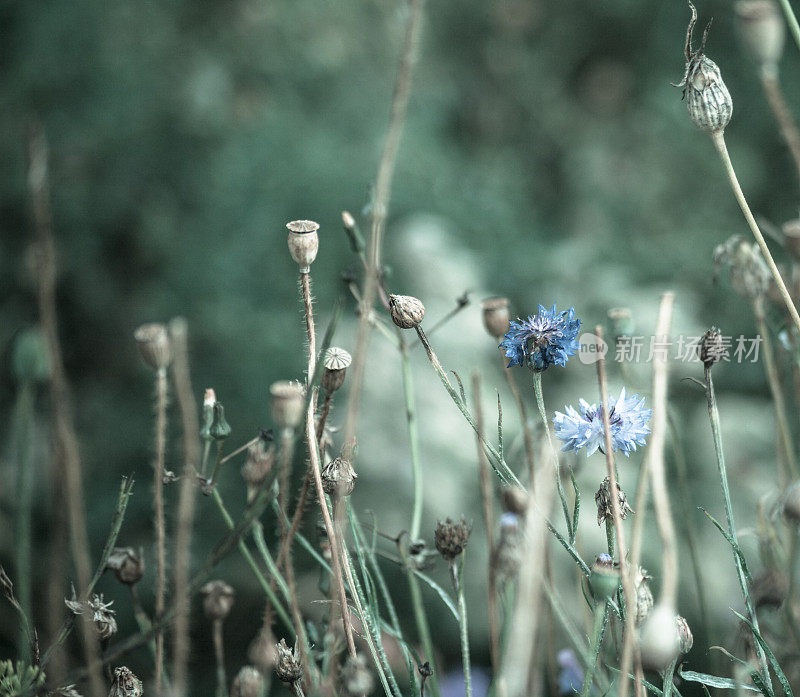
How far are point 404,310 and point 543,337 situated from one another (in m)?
0.07

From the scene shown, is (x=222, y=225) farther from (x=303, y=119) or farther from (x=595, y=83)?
(x=595, y=83)

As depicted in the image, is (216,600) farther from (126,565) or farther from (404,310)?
(404,310)

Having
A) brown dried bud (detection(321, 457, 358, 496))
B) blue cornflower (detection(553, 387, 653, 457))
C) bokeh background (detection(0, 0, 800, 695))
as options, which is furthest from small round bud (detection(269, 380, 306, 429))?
bokeh background (detection(0, 0, 800, 695))

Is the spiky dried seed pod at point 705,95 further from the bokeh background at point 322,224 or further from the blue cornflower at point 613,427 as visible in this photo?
the bokeh background at point 322,224

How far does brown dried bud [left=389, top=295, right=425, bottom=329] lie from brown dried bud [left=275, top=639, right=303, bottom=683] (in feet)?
0.46

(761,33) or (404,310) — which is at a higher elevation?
(761,33)

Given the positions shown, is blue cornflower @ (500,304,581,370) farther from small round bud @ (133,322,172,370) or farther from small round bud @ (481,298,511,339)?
small round bud @ (133,322,172,370)

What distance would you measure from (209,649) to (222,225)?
59 centimetres

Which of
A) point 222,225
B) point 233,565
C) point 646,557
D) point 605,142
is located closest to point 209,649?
point 233,565

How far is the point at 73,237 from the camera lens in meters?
1.17

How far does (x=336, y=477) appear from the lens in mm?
322

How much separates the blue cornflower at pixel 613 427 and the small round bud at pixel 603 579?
0.25 ft

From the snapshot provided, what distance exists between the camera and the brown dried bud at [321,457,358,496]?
11.8 inches

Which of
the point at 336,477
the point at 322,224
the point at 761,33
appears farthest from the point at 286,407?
the point at 322,224
